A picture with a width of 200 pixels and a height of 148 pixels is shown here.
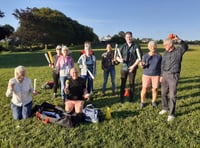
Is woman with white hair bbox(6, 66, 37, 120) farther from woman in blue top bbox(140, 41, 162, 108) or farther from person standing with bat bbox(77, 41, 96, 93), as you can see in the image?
woman in blue top bbox(140, 41, 162, 108)

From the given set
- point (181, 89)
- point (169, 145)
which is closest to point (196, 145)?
point (169, 145)

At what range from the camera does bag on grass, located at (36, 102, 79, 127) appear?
6.31 metres

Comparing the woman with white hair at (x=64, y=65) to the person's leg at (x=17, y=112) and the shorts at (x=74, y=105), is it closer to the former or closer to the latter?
the shorts at (x=74, y=105)

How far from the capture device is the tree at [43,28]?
63844 millimetres

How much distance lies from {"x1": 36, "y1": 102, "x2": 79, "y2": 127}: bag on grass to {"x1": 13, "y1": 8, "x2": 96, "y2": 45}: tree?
58720mm

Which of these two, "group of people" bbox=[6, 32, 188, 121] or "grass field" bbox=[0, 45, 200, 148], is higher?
"group of people" bbox=[6, 32, 188, 121]

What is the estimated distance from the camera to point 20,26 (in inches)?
2566

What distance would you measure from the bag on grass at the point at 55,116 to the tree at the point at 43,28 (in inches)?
2312

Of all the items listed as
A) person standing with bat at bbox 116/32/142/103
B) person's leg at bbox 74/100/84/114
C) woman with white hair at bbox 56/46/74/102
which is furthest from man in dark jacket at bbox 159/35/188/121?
woman with white hair at bbox 56/46/74/102

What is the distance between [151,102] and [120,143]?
3.34m

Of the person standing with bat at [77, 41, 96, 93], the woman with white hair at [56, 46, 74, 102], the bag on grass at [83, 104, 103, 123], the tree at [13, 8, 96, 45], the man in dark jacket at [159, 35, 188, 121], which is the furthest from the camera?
the tree at [13, 8, 96, 45]

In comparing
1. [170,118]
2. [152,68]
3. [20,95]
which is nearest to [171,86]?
[170,118]

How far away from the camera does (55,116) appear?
6719mm

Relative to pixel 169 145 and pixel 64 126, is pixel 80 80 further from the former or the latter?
pixel 169 145
